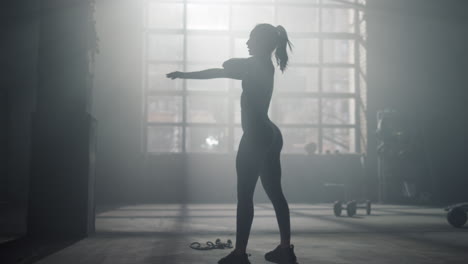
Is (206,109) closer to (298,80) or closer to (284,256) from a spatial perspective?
(298,80)

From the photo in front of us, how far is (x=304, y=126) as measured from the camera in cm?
895

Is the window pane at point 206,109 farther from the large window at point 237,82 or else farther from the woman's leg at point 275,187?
the woman's leg at point 275,187

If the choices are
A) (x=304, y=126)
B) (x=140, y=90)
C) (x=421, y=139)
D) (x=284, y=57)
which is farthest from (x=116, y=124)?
(x=284, y=57)

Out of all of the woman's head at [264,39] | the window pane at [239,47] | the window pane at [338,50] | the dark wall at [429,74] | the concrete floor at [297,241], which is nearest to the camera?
the woman's head at [264,39]

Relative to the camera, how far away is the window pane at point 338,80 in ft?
29.9

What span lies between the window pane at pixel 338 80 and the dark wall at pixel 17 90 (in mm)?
5296

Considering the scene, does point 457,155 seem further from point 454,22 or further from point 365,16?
point 365,16

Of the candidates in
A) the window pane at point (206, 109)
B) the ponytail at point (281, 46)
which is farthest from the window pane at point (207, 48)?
the ponytail at point (281, 46)

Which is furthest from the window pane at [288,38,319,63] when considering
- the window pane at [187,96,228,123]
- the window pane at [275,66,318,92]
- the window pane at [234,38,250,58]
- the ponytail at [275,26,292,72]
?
the ponytail at [275,26,292,72]

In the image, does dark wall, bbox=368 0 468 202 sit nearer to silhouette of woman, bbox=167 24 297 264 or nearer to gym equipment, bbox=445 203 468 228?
gym equipment, bbox=445 203 468 228

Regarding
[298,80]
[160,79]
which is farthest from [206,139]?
[298,80]

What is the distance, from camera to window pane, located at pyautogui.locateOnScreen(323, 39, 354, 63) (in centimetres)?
916

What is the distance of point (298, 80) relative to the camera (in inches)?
356

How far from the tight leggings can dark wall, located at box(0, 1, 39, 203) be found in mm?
6246
